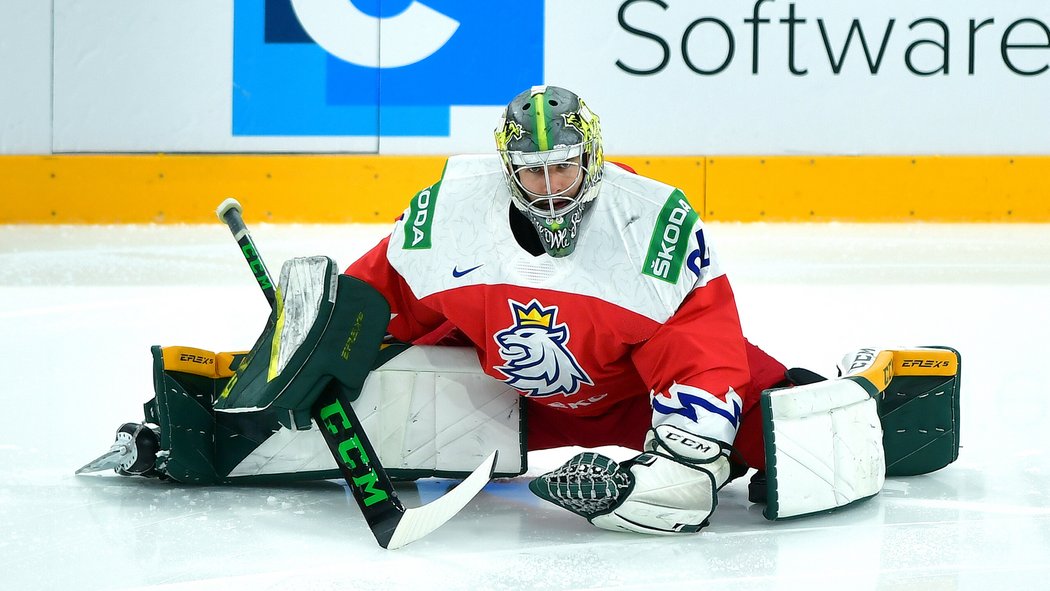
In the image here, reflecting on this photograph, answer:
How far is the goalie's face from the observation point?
81.0 inches

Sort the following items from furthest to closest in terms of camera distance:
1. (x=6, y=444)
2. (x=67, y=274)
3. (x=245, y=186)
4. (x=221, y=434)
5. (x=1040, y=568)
→ (x=245, y=186), (x=67, y=274), (x=6, y=444), (x=221, y=434), (x=1040, y=568)

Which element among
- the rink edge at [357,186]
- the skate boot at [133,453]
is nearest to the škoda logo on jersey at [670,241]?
the skate boot at [133,453]

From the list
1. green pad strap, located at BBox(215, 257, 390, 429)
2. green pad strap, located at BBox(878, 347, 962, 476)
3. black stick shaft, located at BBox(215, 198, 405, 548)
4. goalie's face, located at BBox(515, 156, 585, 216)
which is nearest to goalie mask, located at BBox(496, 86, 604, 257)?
goalie's face, located at BBox(515, 156, 585, 216)

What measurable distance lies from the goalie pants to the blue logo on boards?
4062 mm

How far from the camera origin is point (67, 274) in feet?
15.8

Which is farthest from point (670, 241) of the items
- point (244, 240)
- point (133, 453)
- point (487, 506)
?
point (133, 453)

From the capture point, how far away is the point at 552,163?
2.05 metres

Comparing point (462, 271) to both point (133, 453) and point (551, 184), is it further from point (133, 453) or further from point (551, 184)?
point (133, 453)

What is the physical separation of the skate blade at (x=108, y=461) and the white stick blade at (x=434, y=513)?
650 mm

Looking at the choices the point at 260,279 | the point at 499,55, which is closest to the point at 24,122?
the point at 499,55

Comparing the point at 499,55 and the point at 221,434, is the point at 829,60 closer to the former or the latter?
the point at 499,55

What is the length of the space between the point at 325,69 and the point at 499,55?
0.83 metres

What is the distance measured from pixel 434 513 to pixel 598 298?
420mm

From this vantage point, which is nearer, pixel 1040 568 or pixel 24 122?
pixel 1040 568
